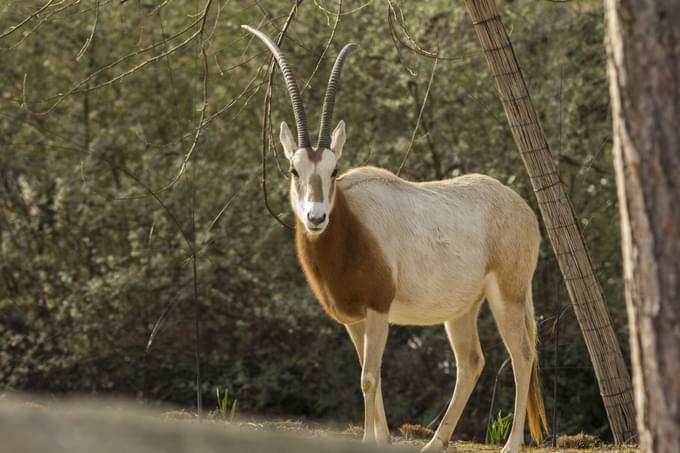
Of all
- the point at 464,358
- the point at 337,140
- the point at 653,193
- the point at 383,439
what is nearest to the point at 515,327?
the point at 464,358

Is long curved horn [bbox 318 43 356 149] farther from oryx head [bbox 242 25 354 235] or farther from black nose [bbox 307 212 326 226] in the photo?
black nose [bbox 307 212 326 226]

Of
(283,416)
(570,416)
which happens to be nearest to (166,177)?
(283,416)

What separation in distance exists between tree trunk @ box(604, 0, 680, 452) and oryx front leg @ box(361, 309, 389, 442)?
111 inches

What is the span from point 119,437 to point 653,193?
1.87 metres

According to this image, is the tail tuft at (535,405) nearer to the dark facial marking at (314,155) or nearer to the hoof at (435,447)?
the hoof at (435,447)

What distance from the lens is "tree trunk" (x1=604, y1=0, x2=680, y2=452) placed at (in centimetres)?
342

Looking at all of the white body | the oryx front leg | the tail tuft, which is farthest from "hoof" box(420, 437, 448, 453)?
the white body

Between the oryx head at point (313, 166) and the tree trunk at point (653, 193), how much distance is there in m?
2.60

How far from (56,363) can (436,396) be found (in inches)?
157

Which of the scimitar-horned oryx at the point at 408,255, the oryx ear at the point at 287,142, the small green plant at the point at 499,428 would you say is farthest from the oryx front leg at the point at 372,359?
the small green plant at the point at 499,428

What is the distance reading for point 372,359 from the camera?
6.33 m

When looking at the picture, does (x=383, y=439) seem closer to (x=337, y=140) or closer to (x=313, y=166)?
(x=313, y=166)

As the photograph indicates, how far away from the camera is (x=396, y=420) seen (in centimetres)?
1175

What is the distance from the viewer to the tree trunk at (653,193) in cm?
342
